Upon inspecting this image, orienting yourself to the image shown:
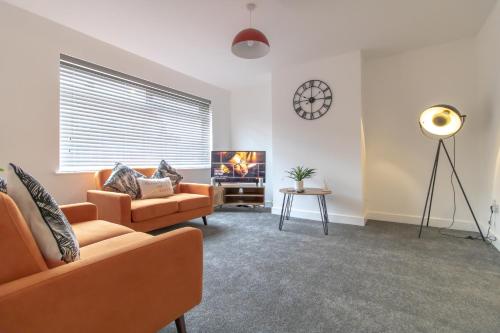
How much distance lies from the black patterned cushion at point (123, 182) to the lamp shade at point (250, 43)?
6.29 feet

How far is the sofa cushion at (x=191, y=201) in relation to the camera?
311 cm

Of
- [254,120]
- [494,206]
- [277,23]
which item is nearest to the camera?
[494,206]

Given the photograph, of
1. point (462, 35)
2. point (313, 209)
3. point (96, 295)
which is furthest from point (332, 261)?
point (462, 35)

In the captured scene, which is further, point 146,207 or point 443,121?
point 443,121

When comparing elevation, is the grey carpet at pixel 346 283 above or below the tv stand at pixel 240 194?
below

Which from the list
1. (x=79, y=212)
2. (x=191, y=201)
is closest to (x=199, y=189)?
(x=191, y=201)

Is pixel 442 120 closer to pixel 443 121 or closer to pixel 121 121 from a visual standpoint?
pixel 443 121

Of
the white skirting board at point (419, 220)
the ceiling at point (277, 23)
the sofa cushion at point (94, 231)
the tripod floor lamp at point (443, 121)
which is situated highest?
the ceiling at point (277, 23)

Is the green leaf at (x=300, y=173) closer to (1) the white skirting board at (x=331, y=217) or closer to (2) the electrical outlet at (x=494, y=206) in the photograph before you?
(1) the white skirting board at (x=331, y=217)

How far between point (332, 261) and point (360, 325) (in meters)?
0.88

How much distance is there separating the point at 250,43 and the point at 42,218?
2075 millimetres

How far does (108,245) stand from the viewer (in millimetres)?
1503

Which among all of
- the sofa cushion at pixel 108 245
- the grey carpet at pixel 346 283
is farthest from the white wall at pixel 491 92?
the sofa cushion at pixel 108 245

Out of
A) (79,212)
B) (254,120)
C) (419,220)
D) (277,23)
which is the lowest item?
(419,220)
